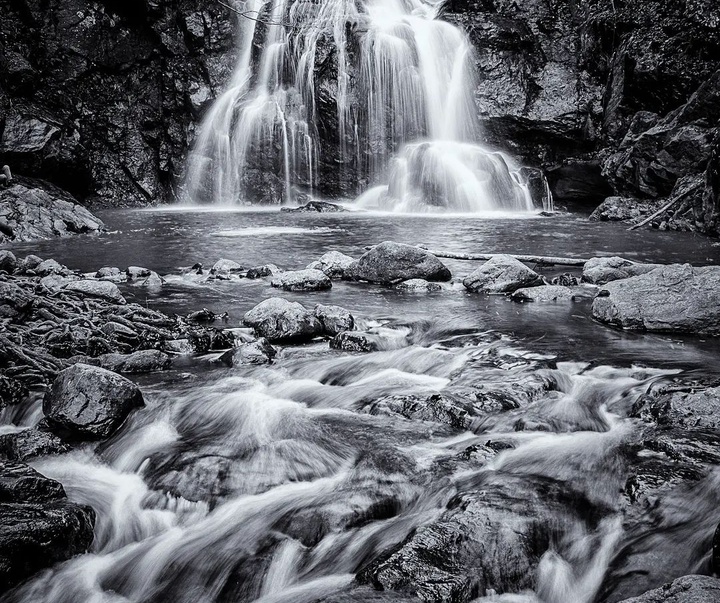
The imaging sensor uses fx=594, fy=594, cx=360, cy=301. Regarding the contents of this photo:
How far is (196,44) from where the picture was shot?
3109cm

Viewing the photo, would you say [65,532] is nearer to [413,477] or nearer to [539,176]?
[413,477]

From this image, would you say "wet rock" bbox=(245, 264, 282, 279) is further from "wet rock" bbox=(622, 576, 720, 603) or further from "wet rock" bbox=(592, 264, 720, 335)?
"wet rock" bbox=(622, 576, 720, 603)

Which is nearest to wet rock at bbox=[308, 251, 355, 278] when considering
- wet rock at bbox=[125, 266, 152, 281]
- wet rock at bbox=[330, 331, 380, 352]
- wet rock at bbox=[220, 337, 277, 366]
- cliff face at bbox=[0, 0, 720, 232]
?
wet rock at bbox=[125, 266, 152, 281]

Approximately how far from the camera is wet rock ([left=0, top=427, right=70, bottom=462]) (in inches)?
159

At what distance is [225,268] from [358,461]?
7480 millimetres

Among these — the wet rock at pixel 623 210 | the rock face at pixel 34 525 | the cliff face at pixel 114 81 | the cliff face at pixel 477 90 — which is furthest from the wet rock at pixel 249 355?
the cliff face at pixel 114 81

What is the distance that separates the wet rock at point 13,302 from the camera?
634cm

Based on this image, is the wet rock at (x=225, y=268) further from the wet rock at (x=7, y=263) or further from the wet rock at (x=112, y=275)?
Answer: the wet rock at (x=7, y=263)

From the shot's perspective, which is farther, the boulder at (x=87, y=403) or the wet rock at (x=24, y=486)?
the boulder at (x=87, y=403)

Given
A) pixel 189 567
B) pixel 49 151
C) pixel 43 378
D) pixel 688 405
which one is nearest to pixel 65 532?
pixel 189 567

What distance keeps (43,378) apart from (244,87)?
27940 millimetres

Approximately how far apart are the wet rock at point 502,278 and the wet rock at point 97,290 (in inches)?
197

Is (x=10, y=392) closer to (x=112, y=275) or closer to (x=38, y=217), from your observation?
(x=112, y=275)

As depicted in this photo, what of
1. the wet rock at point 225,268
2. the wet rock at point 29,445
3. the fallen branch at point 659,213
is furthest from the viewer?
the fallen branch at point 659,213
